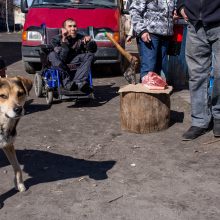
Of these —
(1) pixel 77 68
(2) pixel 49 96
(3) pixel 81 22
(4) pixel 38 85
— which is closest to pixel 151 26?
(1) pixel 77 68

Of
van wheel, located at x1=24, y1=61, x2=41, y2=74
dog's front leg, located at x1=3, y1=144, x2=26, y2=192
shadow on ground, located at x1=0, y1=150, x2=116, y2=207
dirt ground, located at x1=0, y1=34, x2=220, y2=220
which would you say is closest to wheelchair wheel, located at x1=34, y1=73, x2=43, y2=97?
dirt ground, located at x1=0, y1=34, x2=220, y2=220

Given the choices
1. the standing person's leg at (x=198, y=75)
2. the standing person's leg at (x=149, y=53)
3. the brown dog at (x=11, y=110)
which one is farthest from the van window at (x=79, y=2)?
the brown dog at (x=11, y=110)

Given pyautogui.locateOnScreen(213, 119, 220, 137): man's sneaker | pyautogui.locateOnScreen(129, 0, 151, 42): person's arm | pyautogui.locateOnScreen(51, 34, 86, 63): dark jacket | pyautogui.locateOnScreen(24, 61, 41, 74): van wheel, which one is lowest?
pyautogui.locateOnScreen(24, 61, 41, 74): van wheel

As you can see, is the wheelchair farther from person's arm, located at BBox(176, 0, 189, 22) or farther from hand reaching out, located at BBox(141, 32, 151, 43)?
person's arm, located at BBox(176, 0, 189, 22)

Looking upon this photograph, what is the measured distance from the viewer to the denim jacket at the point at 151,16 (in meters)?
6.38

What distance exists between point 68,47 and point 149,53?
1.61m

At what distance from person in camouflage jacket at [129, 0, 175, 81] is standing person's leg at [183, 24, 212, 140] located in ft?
3.64

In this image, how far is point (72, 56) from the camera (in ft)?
24.8

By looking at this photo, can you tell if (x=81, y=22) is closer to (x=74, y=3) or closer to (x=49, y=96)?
(x=74, y=3)

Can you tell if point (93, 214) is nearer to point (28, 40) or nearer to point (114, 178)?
point (114, 178)

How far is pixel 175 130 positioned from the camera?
5.84 m

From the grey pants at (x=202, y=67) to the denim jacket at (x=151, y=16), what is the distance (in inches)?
44.5

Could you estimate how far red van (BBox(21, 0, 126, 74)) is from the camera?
9.41 metres

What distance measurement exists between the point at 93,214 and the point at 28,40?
6.66m
